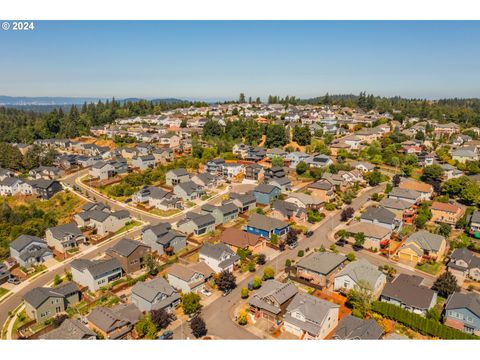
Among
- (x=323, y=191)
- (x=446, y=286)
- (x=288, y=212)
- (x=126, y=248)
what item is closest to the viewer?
(x=446, y=286)

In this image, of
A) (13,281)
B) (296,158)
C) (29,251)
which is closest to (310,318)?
(13,281)

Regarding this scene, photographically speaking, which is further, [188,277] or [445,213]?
[445,213]

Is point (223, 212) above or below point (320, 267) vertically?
above

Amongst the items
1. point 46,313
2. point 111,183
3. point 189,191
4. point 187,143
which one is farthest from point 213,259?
point 187,143

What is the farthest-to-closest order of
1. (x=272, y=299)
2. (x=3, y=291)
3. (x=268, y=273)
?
(x=3, y=291)
(x=268, y=273)
(x=272, y=299)

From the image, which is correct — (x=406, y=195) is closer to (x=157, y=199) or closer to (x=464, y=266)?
(x=464, y=266)

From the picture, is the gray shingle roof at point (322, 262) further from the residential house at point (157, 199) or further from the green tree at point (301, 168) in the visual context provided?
the green tree at point (301, 168)
